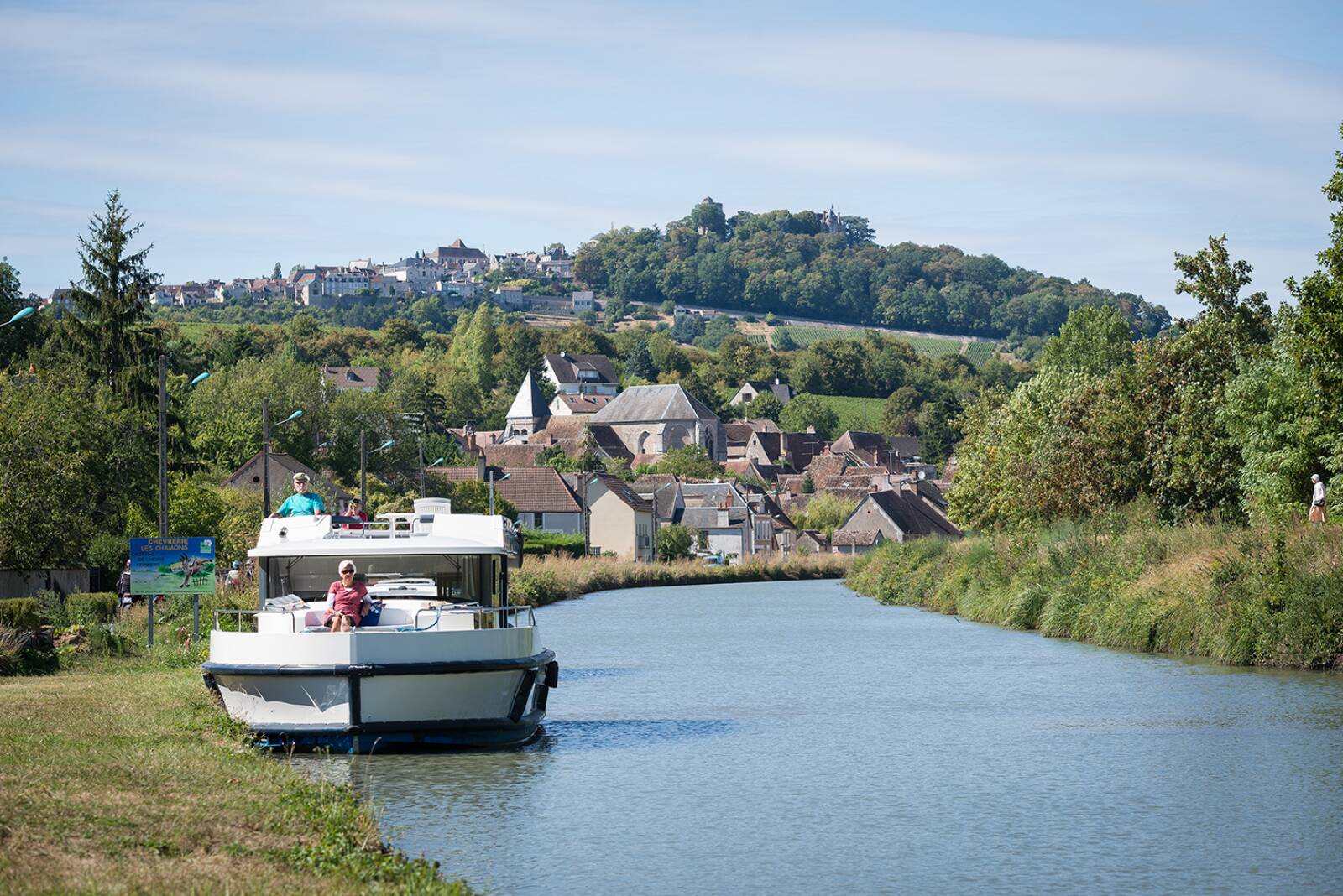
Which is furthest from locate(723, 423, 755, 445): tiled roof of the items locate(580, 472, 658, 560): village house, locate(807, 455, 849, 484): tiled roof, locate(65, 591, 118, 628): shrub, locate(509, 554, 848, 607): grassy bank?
locate(65, 591, 118, 628): shrub

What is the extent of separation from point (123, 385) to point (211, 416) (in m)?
18.8

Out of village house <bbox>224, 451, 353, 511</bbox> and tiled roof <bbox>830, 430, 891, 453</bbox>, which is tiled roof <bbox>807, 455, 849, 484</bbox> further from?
village house <bbox>224, 451, 353, 511</bbox>

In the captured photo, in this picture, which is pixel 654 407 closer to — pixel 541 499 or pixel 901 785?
pixel 541 499

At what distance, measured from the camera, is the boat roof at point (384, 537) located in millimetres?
20609

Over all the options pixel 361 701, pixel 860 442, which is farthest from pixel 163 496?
pixel 860 442

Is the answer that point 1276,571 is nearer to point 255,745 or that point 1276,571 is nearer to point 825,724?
point 825,724

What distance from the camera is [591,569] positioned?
81.6 meters

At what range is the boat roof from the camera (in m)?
20.6

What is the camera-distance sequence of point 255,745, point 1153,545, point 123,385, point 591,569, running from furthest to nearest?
point 591,569 → point 123,385 → point 1153,545 → point 255,745

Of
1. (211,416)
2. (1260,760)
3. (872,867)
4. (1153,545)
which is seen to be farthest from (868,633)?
(211,416)

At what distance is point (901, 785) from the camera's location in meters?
18.3

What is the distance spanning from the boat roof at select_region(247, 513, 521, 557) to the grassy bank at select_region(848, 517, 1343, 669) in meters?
14.8

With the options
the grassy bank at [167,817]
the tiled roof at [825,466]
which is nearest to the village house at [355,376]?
the tiled roof at [825,466]

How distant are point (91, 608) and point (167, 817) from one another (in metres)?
20.4
